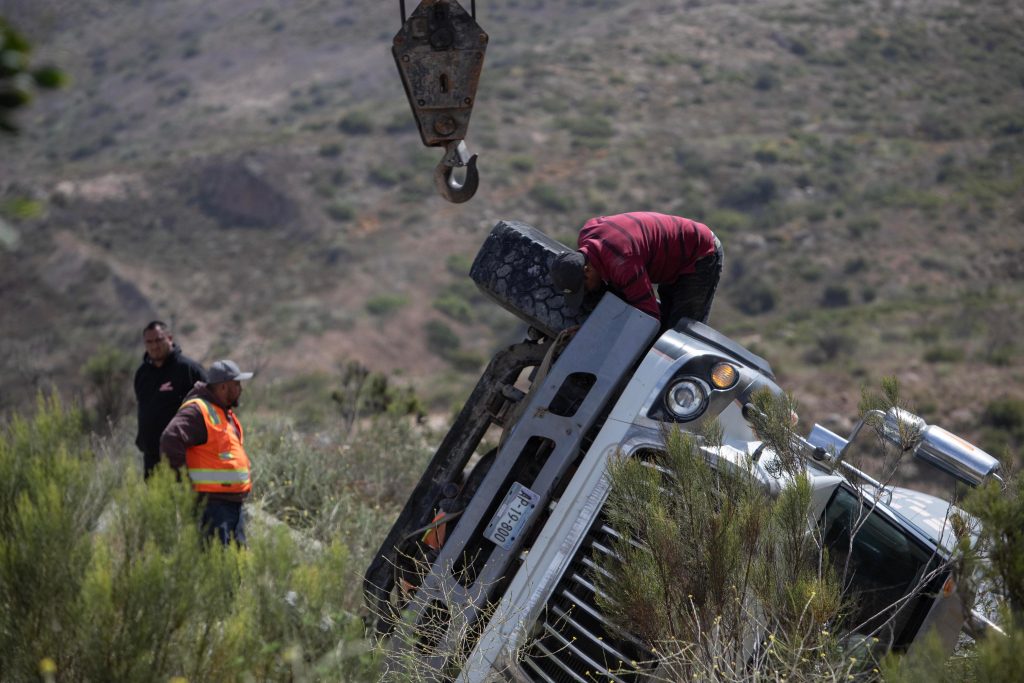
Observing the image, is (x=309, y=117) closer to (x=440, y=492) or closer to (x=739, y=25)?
(x=739, y=25)

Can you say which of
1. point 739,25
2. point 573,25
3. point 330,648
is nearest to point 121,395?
point 330,648

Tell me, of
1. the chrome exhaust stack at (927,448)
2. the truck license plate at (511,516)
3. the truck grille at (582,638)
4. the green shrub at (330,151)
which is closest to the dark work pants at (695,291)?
the chrome exhaust stack at (927,448)

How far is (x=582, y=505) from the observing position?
4.02 m

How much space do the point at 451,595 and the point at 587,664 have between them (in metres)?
0.59

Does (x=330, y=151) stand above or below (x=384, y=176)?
below

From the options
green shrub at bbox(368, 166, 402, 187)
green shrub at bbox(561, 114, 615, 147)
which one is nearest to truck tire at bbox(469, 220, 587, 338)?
green shrub at bbox(368, 166, 402, 187)

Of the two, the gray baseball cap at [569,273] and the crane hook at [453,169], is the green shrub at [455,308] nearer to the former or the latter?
the crane hook at [453,169]

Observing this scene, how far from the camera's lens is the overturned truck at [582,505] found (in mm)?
3918

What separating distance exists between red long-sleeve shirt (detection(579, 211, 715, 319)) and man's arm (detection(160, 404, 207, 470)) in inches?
95.7

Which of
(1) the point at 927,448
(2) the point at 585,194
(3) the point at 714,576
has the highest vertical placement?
(1) the point at 927,448

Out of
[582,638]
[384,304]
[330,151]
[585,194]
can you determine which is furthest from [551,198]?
[582,638]

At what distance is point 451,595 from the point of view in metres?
4.14

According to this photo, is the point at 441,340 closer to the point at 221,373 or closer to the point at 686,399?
the point at 221,373

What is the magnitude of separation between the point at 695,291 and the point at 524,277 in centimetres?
84
